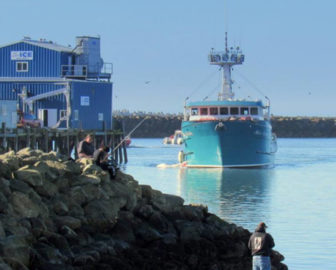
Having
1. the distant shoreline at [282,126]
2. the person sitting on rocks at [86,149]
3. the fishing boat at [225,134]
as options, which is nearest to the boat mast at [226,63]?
the fishing boat at [225,134]

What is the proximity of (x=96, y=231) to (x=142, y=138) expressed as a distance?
159 metres

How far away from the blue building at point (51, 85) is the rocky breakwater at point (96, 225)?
37.6 meters

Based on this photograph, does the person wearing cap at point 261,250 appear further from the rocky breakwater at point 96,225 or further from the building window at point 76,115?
the building window at point 76,115

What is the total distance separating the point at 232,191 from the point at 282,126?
447ft

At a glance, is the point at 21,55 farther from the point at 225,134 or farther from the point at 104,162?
the point at 104,162

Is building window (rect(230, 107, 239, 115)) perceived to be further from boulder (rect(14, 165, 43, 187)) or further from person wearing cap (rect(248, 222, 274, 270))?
person wearing cap (rect(248, 222, 274, 270))

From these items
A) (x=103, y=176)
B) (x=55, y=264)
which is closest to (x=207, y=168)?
(x=103, y=176)

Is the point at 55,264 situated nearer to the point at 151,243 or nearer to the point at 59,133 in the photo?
the point at 151,243

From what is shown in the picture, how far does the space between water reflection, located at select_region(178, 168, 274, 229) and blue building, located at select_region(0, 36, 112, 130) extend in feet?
24.6

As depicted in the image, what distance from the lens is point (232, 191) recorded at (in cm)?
4666

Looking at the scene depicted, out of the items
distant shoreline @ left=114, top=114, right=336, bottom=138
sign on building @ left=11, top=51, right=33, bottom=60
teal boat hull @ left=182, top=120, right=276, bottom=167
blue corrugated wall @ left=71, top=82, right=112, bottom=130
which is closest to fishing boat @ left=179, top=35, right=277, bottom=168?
teal boat hull @ left=182, top=120, right=276, bottom=167

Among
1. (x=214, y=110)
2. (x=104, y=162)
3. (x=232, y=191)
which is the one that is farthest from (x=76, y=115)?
(x=104, y=162)

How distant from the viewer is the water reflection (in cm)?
3475

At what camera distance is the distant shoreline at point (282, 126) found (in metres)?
172
